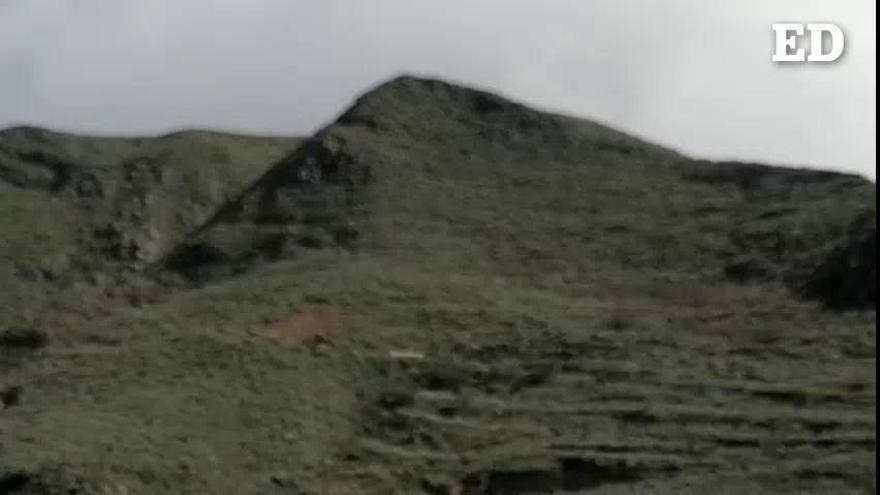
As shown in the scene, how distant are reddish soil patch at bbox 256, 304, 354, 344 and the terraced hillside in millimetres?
39

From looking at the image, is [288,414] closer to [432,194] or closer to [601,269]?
[601,269]

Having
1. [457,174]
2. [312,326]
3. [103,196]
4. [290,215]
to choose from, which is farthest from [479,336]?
[103,196]

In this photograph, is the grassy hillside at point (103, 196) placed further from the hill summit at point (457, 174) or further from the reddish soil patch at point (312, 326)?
the reddish soil patch at point (312, 326)

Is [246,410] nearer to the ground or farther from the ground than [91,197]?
nearer to the ground

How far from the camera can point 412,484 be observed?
1291 centimetres

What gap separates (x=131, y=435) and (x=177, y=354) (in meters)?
1.99

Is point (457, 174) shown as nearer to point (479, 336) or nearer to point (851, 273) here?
point (479, 336)

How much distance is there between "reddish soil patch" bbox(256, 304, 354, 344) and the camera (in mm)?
15477

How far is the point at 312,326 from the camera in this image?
15.8 m

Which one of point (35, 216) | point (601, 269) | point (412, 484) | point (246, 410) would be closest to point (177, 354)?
point (246, 410)

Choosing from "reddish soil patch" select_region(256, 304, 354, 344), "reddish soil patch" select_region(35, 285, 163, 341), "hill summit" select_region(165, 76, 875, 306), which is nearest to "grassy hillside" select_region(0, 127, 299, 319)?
"reddish soil patch" select_region(35, 285, 163, 341)

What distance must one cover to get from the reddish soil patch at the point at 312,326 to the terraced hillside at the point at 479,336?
39 millimetres

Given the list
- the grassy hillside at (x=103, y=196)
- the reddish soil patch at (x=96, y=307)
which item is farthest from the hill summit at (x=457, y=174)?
the grassy hillside at (x=103, y=196)

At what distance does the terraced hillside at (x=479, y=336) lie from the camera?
41.9ft
